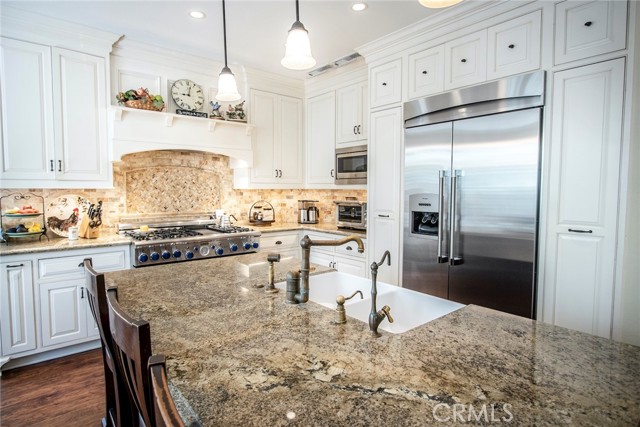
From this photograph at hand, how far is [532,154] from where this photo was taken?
226 cm

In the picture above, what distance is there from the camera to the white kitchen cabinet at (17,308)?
254 centimetres

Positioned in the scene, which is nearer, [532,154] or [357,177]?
[532,154]

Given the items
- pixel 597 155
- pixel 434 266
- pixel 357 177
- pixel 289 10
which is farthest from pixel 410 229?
pixel 289 10

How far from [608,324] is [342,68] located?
322 cm

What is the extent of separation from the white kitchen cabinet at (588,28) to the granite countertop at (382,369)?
175 cm

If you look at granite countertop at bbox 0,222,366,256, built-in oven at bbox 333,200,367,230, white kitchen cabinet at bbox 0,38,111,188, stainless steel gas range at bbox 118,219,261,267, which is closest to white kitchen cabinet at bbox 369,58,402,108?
built-in oven at bbox 333,200,367,230

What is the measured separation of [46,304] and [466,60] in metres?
3.68

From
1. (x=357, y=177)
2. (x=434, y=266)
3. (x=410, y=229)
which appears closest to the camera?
(x=434, y=266)

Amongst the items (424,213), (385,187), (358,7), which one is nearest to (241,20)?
(358,7)

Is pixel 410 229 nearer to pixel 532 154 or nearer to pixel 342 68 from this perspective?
pixel 532 154

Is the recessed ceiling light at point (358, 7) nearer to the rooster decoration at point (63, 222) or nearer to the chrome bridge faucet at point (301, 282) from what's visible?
the chrome bridge faucet at point (301, 282)

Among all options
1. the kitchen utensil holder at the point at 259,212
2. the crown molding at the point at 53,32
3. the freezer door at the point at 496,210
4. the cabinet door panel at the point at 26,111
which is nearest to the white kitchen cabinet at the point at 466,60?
the freezer door at the point at 496,210

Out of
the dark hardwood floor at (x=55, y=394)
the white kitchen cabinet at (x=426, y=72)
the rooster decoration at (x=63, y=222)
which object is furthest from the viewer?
the rooster decoration at (x=63, y=222)

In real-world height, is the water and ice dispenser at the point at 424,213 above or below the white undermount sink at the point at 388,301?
above
